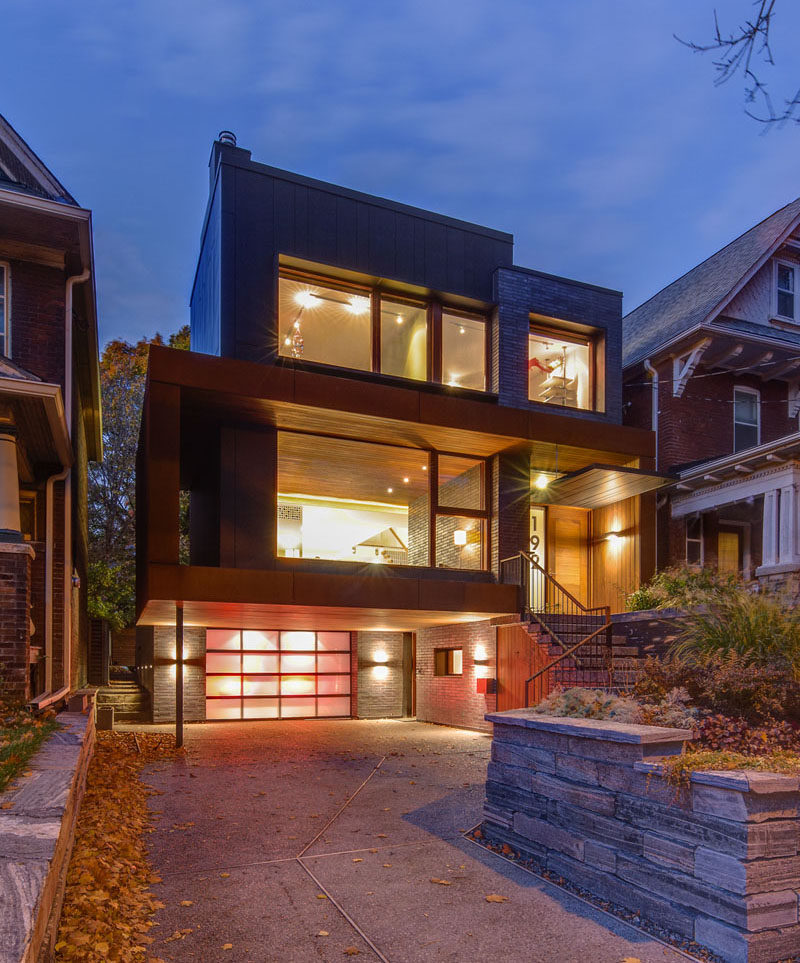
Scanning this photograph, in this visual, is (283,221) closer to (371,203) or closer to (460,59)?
(371,203)

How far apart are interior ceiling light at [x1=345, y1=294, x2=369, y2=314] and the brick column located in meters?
8.44

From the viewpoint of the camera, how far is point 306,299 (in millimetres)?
14695

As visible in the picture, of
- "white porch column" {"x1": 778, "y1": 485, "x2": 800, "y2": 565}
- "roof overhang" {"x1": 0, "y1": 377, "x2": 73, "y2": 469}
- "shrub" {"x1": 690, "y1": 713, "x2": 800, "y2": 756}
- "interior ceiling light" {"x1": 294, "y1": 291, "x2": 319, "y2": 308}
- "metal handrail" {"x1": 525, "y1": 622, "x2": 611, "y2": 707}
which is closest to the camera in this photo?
"shrub" {"x1": 690, "y1": 713, "x2": 800, "y2": 756}

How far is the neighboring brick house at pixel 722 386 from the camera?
1633cm

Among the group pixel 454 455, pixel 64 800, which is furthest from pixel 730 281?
pixel 64 800

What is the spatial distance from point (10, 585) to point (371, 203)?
10261 mm

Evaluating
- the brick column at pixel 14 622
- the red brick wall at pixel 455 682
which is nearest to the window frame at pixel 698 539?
the red brick wall at pixel 455 682

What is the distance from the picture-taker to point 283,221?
47.2 feet

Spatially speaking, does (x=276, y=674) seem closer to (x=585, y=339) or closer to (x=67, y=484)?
(x=67, y=484)

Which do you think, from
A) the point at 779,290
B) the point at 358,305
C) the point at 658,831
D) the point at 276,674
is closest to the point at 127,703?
the point at 276,674

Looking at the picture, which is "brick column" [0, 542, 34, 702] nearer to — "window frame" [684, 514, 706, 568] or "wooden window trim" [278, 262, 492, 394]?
"wooden window trim" [278, 262, 492, 394]

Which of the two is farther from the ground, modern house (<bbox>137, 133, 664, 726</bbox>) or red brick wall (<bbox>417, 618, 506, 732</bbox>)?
modern house (<bbox>137, 133, 664, 726</bbox>)

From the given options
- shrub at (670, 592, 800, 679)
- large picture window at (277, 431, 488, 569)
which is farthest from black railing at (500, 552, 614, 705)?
shrub at (670, 592, 800, 679)

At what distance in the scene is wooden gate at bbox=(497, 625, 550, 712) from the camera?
1251 cm
